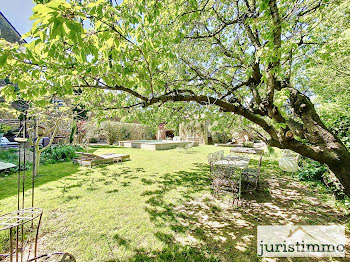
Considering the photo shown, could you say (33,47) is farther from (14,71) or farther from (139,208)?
(139,208)

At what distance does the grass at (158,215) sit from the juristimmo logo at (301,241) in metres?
0.19

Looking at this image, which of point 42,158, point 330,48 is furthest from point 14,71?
point 42,158

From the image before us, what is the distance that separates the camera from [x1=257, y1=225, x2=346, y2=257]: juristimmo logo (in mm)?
2760

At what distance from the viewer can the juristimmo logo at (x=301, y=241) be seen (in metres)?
2.76

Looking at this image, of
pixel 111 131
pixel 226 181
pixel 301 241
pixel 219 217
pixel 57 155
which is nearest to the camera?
pixel 301 241

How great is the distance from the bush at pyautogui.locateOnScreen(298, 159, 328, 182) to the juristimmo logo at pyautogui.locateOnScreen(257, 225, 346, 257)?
3.47 m

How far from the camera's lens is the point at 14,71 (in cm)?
237

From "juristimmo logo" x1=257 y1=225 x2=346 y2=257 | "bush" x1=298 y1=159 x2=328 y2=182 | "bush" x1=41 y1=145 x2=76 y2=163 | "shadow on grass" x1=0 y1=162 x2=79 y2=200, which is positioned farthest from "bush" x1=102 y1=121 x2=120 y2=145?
"juristimmo logo" x1=257 y1=225 x2=346 y2=257

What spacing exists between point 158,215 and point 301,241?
3001 millimetres

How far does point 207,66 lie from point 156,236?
5.32m

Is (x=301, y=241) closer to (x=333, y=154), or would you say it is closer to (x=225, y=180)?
(x=333, y=154)

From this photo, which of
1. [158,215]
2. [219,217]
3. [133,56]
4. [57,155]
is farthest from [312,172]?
[57,155]

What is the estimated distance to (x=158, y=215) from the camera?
3.80 meters

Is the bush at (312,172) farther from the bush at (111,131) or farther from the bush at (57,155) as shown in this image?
the bush at (111,131)
